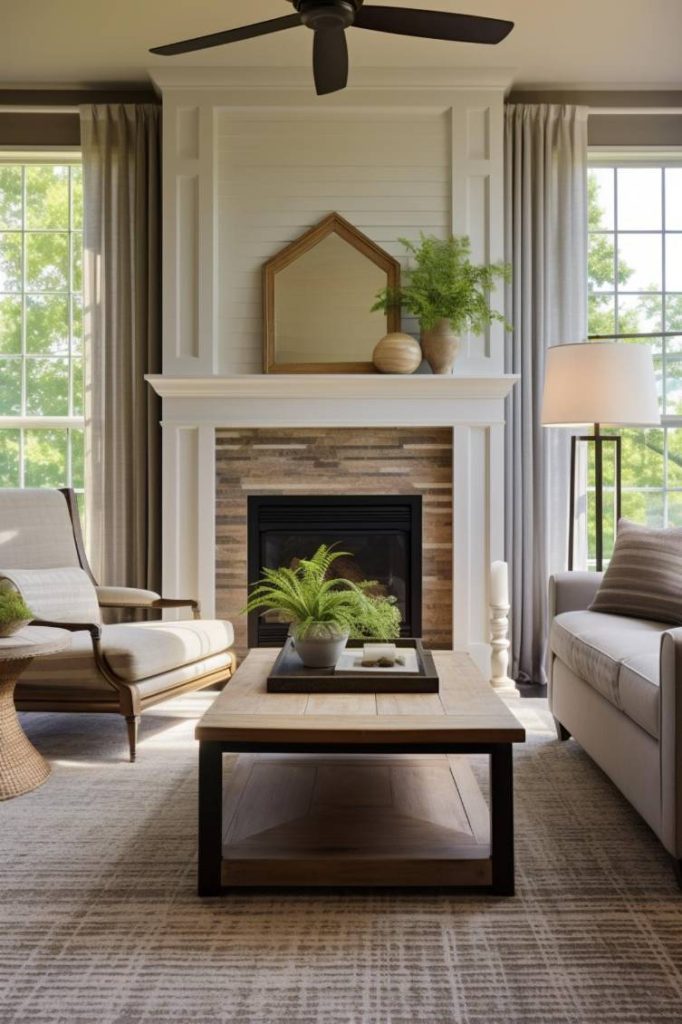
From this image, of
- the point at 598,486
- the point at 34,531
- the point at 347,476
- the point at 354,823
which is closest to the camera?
the point at 354,823

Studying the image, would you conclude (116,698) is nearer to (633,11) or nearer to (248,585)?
(248,585)

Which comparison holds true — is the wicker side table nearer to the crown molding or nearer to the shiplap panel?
the shiplap panel

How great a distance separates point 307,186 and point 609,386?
1.87 meters

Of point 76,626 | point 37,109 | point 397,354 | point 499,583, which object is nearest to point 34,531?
point 76,626

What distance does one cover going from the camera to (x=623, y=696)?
236 centimetres

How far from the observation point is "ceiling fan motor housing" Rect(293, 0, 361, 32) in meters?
2.42

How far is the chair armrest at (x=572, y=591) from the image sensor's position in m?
3.31

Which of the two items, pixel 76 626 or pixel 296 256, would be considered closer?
pixel 76 626

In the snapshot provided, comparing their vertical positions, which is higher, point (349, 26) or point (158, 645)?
point (349, 26)

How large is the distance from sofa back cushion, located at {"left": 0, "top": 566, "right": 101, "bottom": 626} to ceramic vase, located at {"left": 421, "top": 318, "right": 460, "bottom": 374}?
1924 millimetres

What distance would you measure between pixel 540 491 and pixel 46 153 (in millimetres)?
3190

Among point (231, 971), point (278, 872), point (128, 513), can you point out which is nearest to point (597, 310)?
point (128, 513)

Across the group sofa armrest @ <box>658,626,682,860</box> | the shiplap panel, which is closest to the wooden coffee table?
sofa armrest @ <box>658,626,682,860</box>

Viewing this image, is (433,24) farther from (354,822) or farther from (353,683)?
(354,822)
